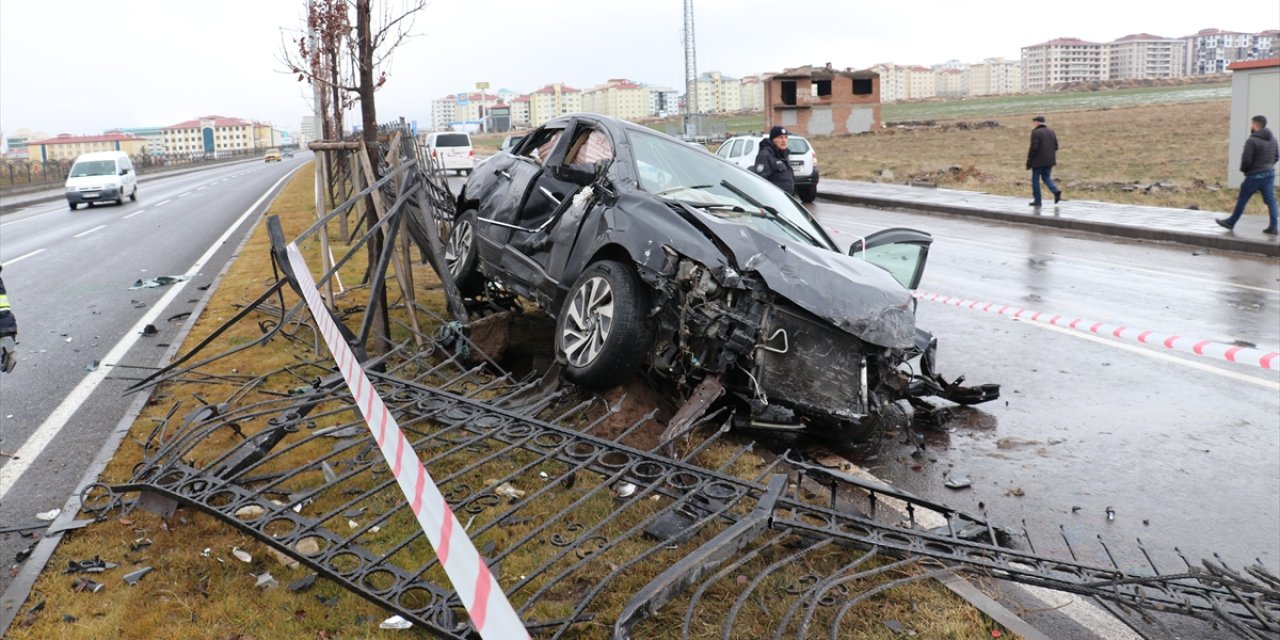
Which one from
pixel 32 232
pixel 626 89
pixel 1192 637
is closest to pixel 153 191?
pixel 32 232

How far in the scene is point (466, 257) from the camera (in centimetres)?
845

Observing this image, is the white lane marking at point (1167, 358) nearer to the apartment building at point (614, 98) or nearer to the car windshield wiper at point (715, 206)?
the car windshield wiper at point (715, 206)

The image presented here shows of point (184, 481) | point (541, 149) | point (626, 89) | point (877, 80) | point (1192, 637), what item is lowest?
point (1192, 637)

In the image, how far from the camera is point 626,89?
195m

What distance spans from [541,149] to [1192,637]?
580cm

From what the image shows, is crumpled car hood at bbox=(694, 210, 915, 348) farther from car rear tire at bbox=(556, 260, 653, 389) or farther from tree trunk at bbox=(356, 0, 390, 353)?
tree trunk at bbox=(356, 0, 390, 353)

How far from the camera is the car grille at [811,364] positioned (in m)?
5.17

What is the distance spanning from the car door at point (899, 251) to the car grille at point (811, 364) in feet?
5.40

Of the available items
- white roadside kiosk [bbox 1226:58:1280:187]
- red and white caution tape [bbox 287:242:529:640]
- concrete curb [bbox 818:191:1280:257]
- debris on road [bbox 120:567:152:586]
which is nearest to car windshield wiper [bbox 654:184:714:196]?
red and white caution tape [bbox 287:242:529:640]

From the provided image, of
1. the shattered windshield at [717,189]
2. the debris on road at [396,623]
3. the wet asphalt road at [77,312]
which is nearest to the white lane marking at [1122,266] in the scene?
the shattered windshield at [717,189]

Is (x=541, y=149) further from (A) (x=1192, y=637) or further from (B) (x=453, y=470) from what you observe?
(A) (x=1192, y=637)

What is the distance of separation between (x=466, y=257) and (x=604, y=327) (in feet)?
9.99

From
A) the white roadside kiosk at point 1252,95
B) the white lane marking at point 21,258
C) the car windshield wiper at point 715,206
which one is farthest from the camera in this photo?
the white roadside kiosk at point 1252,95

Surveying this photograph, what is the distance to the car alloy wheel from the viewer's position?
5.75 metres
